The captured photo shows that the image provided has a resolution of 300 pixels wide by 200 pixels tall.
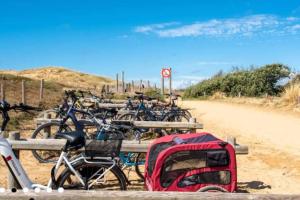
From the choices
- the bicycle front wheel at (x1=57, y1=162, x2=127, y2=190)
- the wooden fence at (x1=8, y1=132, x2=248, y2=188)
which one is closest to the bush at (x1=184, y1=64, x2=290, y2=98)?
the wooden fence at (x1=8, y1=132, x2=248, y2=188)

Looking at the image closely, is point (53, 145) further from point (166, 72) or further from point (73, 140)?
point (166, 72)

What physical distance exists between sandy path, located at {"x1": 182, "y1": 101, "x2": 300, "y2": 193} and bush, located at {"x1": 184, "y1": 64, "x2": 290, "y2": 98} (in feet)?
42.4

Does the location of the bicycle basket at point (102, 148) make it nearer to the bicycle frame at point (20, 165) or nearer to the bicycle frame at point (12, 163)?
the bicycle frame at point (20, 165)

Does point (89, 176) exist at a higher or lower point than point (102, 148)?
lower

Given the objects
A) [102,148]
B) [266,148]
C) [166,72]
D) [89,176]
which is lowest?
[266,148]

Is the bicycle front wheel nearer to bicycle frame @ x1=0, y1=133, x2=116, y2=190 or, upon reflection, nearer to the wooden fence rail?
bicycle frame @ x1=0, y1=133, x2=116, y2=190

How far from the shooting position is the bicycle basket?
460cm

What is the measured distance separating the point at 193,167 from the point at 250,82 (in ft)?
91.8

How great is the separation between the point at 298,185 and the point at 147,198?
4.35 meters

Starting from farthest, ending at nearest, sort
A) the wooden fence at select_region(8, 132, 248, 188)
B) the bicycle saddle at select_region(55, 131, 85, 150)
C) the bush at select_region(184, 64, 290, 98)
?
the bush at select_region(184, 64, 290, 98)
the wooden fence at select_region(8, 132, 248, 188)
the bicycle saddle at select_region(55, 131, 85, 150)

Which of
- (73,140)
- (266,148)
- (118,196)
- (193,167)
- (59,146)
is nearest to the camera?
(118,196)

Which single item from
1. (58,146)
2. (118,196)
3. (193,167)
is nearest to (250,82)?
(58,146)

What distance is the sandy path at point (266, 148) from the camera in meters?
6.86

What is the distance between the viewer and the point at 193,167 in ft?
15.5
